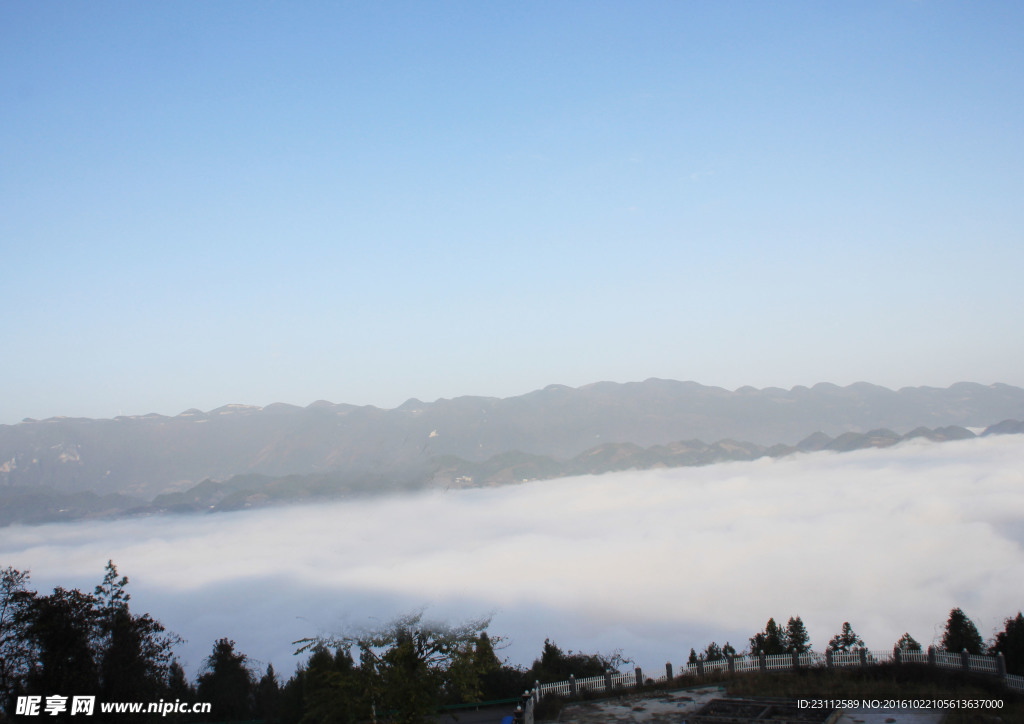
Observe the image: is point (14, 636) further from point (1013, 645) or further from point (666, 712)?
point (1013, 645)

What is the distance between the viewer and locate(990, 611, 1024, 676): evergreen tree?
131 ft

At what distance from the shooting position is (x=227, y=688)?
2083 inches

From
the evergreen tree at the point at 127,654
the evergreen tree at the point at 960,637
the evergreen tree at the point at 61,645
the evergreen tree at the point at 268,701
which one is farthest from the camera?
the evergreen tree at the point at 960,637

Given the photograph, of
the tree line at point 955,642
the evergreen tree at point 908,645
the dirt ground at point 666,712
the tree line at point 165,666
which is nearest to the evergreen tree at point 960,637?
the tree line at point 955,642

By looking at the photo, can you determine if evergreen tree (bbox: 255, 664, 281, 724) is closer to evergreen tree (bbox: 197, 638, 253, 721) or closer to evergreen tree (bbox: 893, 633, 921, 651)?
evergreen tree (bbox: 197, 638, 253, 721)

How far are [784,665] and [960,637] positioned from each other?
25415mm

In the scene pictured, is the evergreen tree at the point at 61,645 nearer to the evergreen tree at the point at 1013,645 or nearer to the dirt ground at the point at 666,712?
the dirt ground at the point at 666,712

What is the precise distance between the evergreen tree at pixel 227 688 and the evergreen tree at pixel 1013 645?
47.4 meters

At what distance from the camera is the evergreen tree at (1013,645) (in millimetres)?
39978

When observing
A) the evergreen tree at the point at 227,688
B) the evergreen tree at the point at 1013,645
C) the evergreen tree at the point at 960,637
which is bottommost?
the evergreen tree at the point at 227,688

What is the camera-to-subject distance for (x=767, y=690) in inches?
1340

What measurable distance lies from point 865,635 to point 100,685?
149 meters

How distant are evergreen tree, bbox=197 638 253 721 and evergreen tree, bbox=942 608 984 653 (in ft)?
168

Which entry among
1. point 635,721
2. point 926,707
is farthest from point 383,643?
point 926,707
